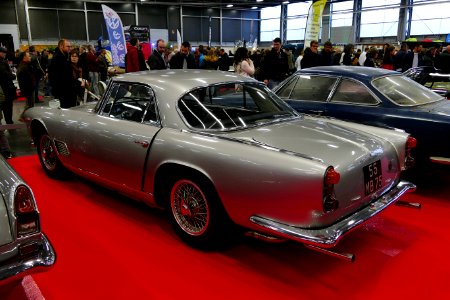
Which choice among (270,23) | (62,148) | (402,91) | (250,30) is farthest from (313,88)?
(250,30)

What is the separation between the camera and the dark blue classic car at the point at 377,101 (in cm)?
416

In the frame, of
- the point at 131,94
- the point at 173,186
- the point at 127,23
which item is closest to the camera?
the point at 173,186

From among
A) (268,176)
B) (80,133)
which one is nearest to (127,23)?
(80,133)

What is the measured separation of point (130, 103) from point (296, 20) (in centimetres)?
3057

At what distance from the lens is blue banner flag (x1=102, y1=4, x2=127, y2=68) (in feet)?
35.8

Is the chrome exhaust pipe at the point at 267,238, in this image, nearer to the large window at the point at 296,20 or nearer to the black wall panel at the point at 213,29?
the large window at the point at 296,20

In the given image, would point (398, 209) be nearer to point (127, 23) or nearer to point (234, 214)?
point (234, 214)

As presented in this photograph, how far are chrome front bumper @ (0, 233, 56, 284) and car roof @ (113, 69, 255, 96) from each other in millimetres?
1594

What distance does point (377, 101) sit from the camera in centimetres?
458

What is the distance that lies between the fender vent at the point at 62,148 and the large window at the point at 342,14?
26141 mm

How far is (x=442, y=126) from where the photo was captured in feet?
13.4

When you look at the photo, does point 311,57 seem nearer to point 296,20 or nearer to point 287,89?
point 287,89

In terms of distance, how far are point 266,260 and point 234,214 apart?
1.85 ft

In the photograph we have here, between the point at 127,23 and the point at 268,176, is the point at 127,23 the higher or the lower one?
the higher one
